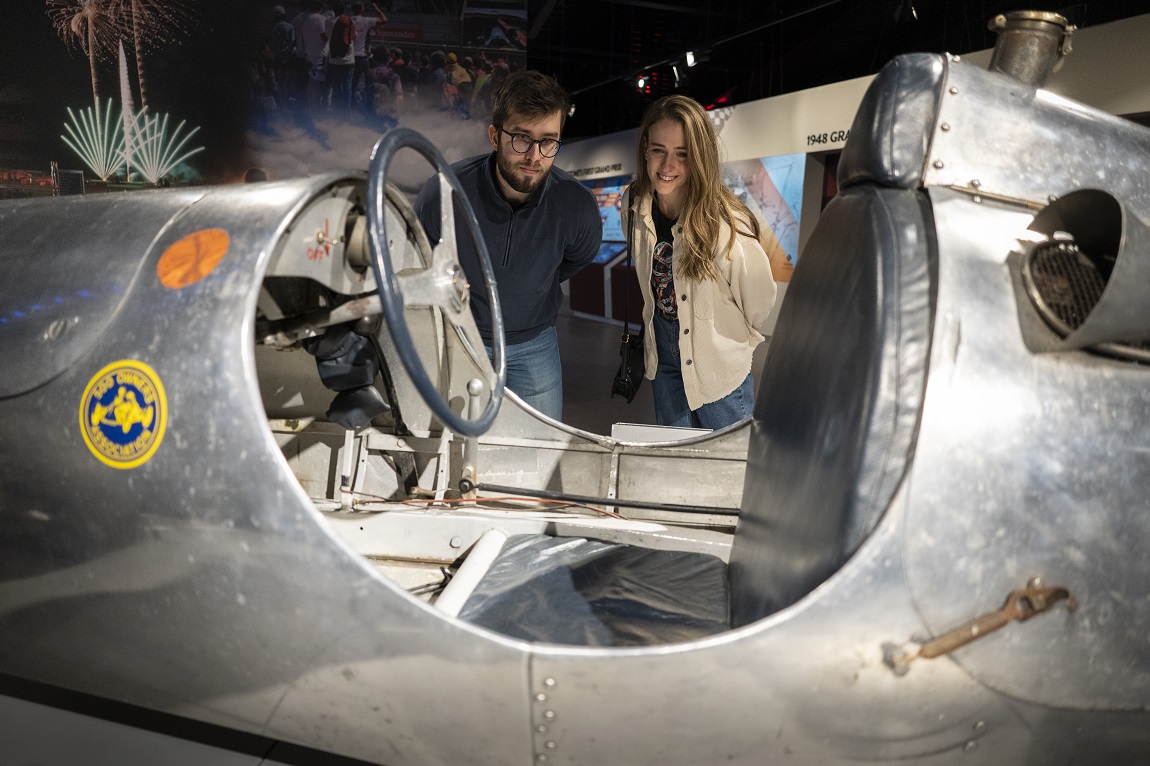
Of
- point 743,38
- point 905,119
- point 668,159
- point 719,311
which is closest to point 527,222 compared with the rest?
point 668,159

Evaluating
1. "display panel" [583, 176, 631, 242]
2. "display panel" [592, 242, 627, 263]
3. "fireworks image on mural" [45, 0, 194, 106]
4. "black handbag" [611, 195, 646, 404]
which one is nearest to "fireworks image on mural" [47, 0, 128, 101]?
"fireworks image on mural" [45, 0, 194, 106]

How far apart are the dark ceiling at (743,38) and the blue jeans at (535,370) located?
3324 millimetres

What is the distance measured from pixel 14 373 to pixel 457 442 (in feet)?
3.63

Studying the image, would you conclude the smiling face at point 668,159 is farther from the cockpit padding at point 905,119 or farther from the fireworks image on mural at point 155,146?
the fireworks image on mural at point 155,146

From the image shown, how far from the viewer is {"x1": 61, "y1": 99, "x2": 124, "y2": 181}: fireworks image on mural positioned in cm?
322

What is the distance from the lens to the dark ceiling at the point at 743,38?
448 centimetres

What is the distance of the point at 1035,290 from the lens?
114 centimetres

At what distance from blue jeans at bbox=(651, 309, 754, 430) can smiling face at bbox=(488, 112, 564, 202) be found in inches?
23.4

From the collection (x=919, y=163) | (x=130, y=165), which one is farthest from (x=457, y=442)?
(x=130, y=165)

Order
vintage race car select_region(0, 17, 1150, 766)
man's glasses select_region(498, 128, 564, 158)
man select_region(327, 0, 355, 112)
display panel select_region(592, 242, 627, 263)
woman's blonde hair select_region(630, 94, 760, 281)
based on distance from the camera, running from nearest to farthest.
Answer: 1. vintage race car select_region(0, 17, 1150, 766)
2. woman's blonde hair select_region(630, 94, 760, 281)
3. man's glasses select_region(498, 128, 564, 158)
4. man select_region(327, 0, 355, 112)
5. display panel select_region(592, 242, 627, 263)

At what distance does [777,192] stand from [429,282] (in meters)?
5.52

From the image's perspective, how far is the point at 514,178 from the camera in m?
2.42

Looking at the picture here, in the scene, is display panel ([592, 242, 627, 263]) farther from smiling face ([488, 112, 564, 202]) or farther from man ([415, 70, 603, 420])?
smiling face ([488, 112, 564, 202])

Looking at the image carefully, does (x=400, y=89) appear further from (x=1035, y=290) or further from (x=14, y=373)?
(x=1035, y=290)
